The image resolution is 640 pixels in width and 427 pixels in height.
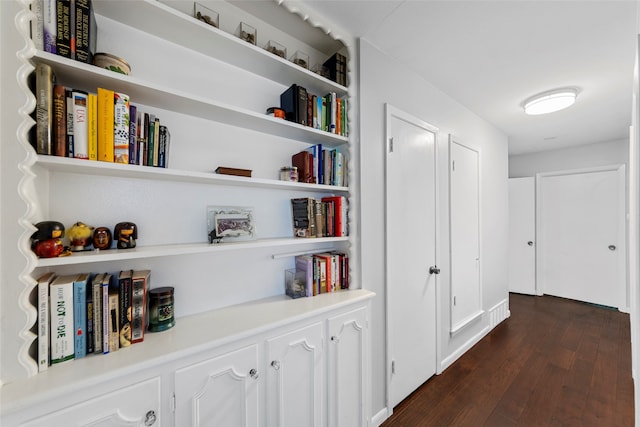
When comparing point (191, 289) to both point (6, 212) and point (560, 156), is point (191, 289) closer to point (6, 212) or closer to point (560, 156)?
point (6, 212)

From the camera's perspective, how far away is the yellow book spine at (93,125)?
0.84 m

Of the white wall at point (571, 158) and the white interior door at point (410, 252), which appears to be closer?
the white interior door at point (410, 252)

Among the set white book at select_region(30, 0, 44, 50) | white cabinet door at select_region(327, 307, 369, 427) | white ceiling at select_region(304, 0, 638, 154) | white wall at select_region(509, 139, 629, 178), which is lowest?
white cabinet door at select_region(327, 307, 369, 427)

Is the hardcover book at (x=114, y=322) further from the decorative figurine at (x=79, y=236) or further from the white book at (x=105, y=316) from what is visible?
the decorative figurine at (x=79, y=236)

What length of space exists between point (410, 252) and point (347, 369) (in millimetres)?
939

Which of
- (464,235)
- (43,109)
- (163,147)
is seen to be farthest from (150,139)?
(464,235)

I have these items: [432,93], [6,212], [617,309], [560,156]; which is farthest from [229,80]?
[617,309]

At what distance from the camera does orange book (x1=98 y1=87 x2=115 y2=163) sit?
0.85 m

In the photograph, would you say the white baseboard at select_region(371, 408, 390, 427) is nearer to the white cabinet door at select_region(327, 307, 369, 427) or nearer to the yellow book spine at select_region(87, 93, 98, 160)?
the white cabinet door at select_region(327, 307, 369, 427)

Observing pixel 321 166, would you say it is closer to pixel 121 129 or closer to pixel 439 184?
pixel 121 129

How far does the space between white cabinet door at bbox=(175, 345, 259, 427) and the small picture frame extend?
1.64ft

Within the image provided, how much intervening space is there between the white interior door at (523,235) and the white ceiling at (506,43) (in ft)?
6.34

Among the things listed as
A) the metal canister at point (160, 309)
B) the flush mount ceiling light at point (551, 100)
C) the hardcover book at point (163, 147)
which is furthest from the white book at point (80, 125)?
the flush mount ceiling light at point (551, 100)

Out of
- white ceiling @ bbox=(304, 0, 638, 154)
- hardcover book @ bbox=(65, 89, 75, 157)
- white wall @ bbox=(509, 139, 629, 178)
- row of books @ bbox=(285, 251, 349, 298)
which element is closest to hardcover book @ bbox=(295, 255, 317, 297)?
row of books @ bbox=(285, 251, 349, 298)
